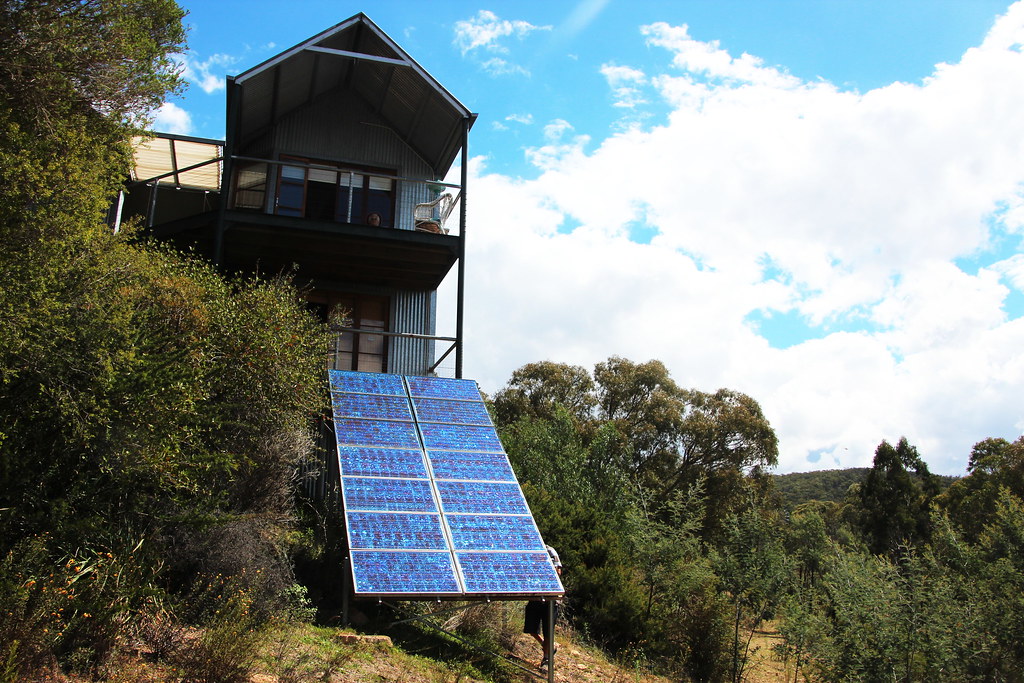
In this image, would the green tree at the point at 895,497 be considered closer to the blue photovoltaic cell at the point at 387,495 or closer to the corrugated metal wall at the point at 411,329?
the corrugated metal wall at the point at 411,329

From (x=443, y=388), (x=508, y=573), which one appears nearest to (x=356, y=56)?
(x=443, y=388)

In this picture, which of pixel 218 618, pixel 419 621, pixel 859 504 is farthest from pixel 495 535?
pixel 859 504

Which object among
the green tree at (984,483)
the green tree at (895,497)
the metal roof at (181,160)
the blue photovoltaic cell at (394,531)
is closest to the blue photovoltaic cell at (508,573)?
the blue photovoltaic cell at (394,531)

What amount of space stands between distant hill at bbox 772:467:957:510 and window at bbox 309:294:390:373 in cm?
6297

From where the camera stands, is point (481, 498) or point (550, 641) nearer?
point (550, 641)

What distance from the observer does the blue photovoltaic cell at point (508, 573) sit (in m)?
10.1

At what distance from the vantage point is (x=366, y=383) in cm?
1477

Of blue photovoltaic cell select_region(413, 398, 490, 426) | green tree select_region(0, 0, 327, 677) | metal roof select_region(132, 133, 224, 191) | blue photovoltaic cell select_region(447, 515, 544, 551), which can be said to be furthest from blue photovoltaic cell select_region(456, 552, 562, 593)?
metal roof select_region(132, 133, 224, 191)

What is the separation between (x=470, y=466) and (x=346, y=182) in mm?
9614

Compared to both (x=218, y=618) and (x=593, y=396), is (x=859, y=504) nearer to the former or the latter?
(x=593, y=396)

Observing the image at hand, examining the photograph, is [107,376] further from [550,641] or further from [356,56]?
[356,56]

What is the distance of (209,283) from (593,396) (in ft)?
95.9

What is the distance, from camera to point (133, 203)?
2053cm

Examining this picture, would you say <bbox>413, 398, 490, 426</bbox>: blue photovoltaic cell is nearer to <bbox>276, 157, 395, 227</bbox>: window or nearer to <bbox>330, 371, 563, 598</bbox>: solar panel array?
<bbox>330, 371, 563, 598</bbox>: solar panel array
